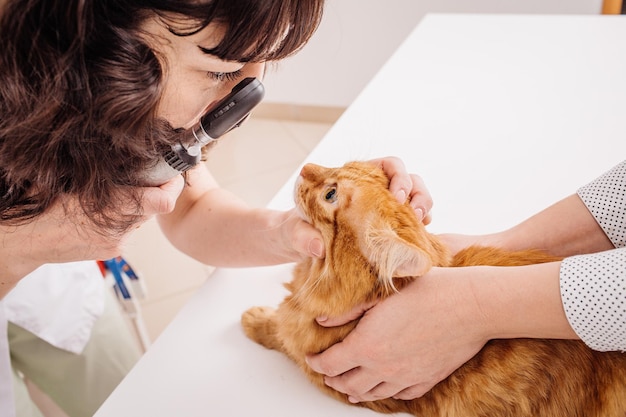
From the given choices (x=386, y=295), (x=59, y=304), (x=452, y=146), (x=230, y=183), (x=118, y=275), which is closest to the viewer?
(x=386, y=295)

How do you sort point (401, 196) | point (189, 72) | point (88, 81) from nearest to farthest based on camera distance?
point (88, 81) → point (189, 72) → point (401, 196)

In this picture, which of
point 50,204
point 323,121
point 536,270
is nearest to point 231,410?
point 50,204

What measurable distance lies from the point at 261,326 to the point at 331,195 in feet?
0.95

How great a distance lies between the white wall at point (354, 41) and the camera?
9.11 ft

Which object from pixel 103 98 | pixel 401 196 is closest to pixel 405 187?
pixel 401 196

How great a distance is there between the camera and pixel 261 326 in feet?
3.23

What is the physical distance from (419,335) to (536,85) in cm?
112

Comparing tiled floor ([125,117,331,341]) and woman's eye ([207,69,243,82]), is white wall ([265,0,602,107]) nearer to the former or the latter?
tiled floor ([125,117,331,341])

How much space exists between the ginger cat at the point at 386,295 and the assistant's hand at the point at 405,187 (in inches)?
0.8

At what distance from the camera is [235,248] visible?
3.71 feet

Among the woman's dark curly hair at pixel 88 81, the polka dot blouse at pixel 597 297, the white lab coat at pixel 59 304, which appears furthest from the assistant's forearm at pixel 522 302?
the white lab coat at pixel 59 304

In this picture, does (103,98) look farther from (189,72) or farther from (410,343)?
(410,343)

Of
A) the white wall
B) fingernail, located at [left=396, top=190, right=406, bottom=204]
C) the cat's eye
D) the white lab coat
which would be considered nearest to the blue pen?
the white lab coat

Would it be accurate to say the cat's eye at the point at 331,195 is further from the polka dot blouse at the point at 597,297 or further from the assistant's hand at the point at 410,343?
the polka dot blouse at the point at 597,297
